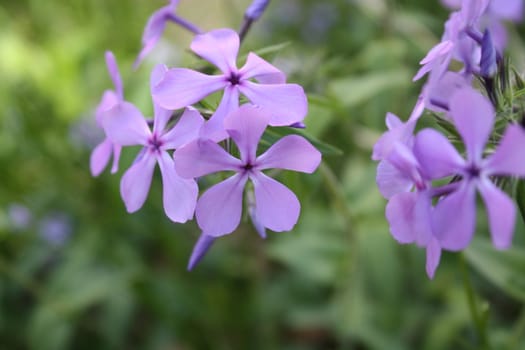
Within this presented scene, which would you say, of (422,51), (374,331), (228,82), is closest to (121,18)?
(422,51)

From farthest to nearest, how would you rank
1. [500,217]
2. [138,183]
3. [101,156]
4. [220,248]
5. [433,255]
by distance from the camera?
[220,248]
[101,156]
[138,183]
[433,255]
[500,217]

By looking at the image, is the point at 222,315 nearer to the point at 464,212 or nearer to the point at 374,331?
the point at 374,331

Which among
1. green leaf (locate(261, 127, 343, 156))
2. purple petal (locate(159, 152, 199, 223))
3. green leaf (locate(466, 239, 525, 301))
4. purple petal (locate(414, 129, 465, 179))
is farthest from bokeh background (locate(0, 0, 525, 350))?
purple petal (locate(414, 129, 465, 179))

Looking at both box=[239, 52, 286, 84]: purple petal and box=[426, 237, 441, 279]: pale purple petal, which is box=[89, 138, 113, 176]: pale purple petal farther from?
box=[426, 237, 441, 279]: pale purple petal

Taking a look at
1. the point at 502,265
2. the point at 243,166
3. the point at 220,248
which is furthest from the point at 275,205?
the point at 220,248

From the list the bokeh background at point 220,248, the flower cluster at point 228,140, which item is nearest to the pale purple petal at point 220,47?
the flower cluster at point 228,140

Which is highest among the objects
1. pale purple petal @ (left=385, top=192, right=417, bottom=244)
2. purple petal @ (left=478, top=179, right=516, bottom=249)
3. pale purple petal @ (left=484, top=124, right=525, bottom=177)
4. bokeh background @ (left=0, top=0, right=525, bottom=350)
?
pale purple petal @ (left=484, top=124, right=525, bottom=177)

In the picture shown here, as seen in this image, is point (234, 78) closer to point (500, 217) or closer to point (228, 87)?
point (228, 87)

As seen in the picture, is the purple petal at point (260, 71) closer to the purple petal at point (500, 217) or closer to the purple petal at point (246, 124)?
the purple petal at point (246, 124)
